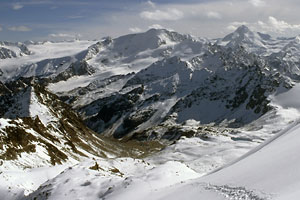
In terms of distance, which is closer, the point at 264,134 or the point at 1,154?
the point at 1,154

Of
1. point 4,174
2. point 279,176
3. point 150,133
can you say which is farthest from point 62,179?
point 150,133

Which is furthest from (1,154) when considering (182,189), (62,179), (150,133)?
(150,133)

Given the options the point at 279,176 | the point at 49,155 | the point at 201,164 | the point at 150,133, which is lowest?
the point at 150,133

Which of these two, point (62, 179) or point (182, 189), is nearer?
point (182, 189)

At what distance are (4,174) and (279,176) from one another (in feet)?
89.9

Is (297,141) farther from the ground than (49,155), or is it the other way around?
(297,141)

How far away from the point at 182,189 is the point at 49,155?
4951 cm

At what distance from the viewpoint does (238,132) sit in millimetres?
155875

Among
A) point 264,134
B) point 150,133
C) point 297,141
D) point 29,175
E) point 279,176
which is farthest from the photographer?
point 150,133

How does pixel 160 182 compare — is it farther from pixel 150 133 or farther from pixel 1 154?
pixel 150 133

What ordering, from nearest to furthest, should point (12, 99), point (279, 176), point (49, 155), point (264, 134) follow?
point (279, 176) → point (49, 155) → point (12, 99) → point (264, 134)

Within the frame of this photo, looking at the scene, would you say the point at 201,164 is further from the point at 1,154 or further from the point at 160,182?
the point at 160,182

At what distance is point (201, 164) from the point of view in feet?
288

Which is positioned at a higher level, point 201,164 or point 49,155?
point 49,155
